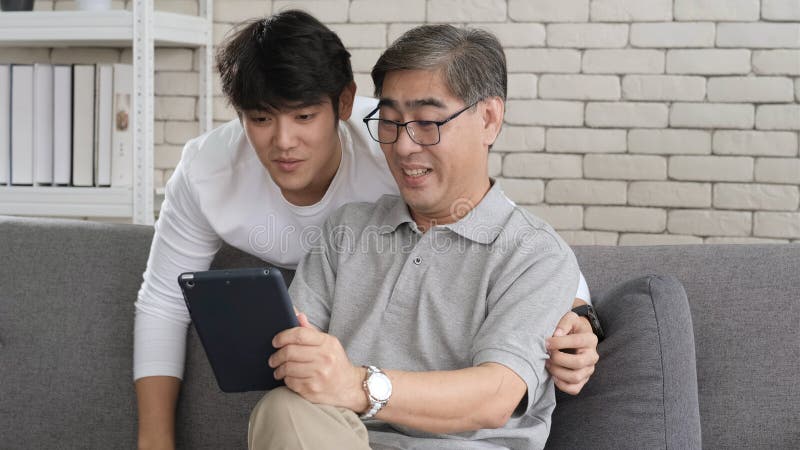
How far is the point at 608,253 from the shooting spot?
6.61ft

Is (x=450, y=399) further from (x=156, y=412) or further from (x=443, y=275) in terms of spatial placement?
A: (x=156, y=412)

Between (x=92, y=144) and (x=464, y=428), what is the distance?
1.89m

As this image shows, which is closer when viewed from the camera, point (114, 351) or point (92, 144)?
point (114, 351)

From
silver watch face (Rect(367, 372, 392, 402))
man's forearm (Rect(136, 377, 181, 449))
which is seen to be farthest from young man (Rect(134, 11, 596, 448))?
silver watch face (Rect(367, 372, 392, 402))

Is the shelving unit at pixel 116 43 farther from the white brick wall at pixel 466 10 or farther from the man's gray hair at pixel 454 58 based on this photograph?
the man's gray hair at pixel 454 58

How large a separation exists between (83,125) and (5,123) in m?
0.27

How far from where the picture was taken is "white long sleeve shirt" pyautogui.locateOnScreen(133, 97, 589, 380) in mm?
1938

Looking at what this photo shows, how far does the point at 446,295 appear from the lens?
5.56 ft

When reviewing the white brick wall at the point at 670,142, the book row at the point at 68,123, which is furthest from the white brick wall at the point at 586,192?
the book row at the point at 68,123

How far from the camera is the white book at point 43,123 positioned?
9.46 feet

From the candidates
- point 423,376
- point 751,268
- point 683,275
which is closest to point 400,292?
point 423,376

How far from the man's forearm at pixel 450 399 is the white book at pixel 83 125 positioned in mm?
1813

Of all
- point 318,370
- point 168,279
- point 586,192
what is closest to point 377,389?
point 318,370

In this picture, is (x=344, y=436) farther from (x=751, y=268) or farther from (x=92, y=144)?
(x=92, y=144)
